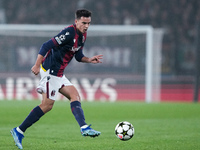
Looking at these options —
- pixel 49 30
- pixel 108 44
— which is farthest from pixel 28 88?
pixel 108 44

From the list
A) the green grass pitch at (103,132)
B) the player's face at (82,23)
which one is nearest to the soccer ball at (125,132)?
the green grass pitch at (103,132)

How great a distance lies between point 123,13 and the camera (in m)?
21.7

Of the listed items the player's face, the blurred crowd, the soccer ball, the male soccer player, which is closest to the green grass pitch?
the soccer ball

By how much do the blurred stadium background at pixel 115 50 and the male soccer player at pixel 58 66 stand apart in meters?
9.12

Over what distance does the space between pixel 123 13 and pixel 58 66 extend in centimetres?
1667

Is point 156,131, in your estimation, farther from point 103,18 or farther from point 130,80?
point 103,18

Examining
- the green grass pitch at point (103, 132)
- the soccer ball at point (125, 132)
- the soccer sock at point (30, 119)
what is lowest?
the green grass pitch at point (103, 132)

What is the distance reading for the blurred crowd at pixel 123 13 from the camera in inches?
828

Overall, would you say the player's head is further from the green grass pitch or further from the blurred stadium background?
the blurred stadium background

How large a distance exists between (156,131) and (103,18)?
591 inches

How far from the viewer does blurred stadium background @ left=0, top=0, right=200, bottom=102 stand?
578 inches

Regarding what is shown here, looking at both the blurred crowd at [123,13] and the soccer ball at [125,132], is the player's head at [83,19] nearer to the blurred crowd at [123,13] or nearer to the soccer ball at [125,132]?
the soccer ball at [125,132]

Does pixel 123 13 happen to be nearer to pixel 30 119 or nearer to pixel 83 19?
pixel 83 19

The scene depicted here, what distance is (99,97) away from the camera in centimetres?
1464
